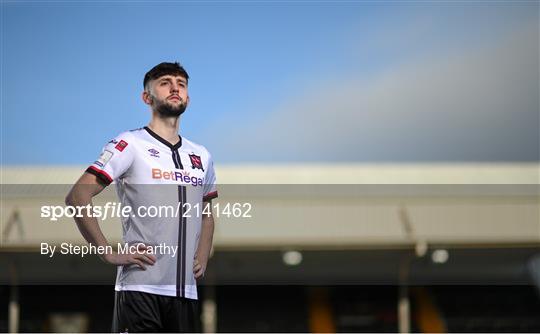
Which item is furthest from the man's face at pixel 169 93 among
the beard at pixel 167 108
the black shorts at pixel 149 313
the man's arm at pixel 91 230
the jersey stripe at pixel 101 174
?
the black shorts at pixel 149 313

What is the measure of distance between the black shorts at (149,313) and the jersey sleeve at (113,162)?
2.03 feet

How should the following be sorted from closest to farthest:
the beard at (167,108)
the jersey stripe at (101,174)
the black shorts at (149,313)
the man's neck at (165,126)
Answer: the black shorts at (149,313)
the jersey stripe at (101,174)
the beard at (167,108)
the man's neck at (165,126)

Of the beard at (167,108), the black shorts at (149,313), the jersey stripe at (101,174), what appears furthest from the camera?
the beard at (167,108)

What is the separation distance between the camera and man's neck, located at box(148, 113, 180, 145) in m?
4.52

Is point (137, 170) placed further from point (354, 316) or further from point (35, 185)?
point (354, 316)

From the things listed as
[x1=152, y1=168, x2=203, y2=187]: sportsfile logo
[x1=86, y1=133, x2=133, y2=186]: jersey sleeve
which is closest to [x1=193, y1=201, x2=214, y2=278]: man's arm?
[x1=152, y1=168, x2=203, y2=187]: sportsfile logo

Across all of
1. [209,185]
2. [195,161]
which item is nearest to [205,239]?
[209,185]

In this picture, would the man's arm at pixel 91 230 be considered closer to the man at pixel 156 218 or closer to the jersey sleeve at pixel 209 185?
the man at pixel 156 218

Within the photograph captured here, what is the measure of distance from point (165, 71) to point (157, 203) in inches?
28.2

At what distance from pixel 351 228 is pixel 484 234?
2.43 meters

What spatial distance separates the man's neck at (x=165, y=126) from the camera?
178 inches

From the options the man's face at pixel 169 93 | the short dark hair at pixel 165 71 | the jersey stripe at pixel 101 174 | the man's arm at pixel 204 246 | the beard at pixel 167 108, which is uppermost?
the short dark hair at pixel 165 71

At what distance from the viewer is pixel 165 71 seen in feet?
14.4

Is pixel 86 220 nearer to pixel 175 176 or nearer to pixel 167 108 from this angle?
pixel 175 176
